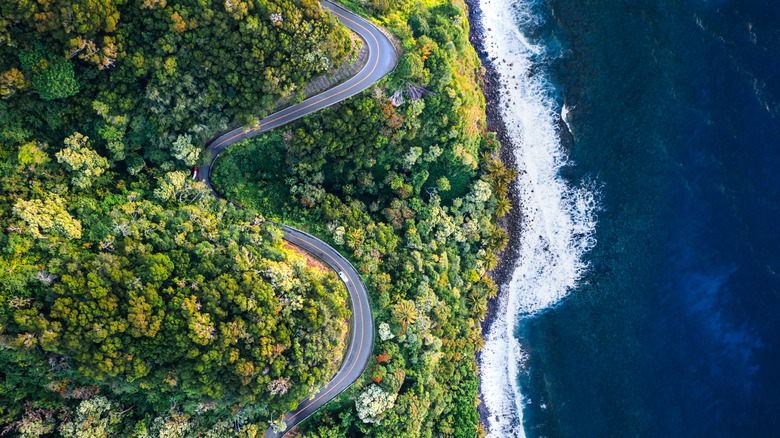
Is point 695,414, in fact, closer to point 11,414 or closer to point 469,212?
point 469,212

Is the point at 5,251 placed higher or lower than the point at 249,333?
higher

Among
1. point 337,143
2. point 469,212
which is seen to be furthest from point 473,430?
point 337,143

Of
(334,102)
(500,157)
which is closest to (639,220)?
(500,157)

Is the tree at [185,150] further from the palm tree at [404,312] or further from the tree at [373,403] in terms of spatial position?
the tree at [373,403]

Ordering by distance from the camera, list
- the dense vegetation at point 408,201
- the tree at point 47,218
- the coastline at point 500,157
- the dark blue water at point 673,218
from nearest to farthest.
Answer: the tree at point 47,218
the dense vegetation at point 408,201
the dark blue water at point 673,218
the coastline at point 500,157

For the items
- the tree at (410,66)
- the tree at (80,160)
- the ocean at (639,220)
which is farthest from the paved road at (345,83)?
the ocean at (639,220)

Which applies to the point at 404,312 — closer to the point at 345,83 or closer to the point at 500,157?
the point at 500,157
